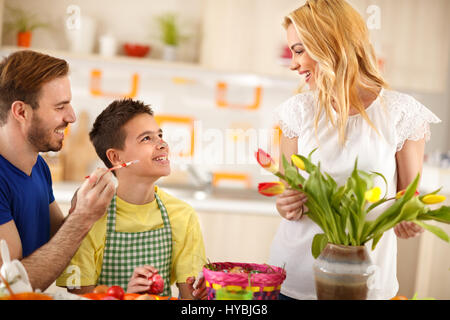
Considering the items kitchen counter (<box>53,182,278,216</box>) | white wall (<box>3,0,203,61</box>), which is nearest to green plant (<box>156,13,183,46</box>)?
white wall (<box>3,0,203,61</box>)

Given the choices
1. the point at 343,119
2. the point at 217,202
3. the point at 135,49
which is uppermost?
the point at 135,49

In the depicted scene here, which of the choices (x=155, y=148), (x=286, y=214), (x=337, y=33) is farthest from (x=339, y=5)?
(x=155, y=148)

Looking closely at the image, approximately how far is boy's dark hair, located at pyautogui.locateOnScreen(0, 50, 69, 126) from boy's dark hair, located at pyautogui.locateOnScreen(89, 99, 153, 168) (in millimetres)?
324

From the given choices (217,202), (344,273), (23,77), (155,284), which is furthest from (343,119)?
(217,202)

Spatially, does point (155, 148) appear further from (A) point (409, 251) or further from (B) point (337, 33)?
(A) point (409, 251)

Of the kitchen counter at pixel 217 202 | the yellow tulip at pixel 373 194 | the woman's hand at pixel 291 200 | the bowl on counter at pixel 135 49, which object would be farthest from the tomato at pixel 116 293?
the bowl on counter at pixel 135 49

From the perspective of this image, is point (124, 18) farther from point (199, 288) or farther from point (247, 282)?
point (247, 282)

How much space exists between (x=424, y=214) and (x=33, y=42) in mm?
3188

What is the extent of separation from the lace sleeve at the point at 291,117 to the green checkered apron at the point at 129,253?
499 millimetres

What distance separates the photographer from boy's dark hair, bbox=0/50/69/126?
1.41 metres

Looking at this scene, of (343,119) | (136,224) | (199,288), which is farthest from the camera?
(136,224)

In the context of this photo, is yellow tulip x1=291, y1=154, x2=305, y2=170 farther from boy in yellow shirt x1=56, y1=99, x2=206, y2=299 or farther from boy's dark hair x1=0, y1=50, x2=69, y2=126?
boy's dark hair x1=0, y1=50, x2=69, y2=126

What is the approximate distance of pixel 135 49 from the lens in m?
3.49

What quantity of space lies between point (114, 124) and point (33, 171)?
0.33 m
